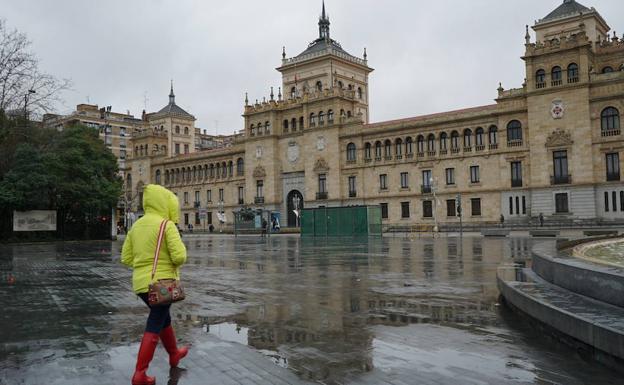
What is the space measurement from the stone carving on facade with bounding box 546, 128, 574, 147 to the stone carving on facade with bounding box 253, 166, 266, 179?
1267 inches

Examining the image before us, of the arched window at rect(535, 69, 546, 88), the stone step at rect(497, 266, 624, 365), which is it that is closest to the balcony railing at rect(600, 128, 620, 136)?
the arched window at rect(535, 69, 546, 88)

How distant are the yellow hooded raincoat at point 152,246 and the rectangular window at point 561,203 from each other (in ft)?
146

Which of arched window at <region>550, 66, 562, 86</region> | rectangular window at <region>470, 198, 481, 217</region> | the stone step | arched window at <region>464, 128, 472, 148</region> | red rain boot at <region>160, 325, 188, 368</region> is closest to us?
the stone step

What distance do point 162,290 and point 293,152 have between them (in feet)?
192

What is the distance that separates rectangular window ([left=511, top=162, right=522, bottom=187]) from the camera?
47.5m

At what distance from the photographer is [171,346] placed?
524 centimetres

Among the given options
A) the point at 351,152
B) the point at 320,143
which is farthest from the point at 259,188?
the point at 351,152

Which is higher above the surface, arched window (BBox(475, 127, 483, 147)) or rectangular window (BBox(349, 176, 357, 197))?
arched window (BBox(475, 127, 483, 147))

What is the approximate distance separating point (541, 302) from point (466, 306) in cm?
185

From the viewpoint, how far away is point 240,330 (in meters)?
6.92

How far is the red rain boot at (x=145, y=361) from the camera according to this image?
461 cm

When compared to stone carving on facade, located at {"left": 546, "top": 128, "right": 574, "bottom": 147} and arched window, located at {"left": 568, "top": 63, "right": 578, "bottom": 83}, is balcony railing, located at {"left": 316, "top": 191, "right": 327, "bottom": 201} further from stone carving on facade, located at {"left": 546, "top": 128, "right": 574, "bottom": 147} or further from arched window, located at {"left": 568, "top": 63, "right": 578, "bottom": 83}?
arched window, located at {"left": 568, "top": 63, "right": 578, "bottom": 83}

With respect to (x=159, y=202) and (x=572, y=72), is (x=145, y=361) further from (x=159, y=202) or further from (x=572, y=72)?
(x=572, y=72)

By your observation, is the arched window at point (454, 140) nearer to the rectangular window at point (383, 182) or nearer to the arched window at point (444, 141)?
the arched window at point (444, 141)
